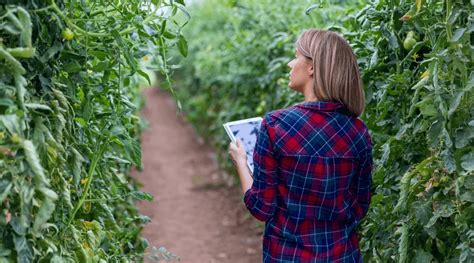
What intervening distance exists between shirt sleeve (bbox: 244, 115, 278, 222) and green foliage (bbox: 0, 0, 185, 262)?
564mm

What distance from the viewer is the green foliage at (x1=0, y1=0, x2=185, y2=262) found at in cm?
216

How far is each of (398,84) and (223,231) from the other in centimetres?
369

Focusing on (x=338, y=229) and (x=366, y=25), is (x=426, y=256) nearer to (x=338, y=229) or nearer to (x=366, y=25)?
(x=338, y=229)

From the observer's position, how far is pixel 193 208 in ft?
24.0

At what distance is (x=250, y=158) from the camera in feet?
10.9

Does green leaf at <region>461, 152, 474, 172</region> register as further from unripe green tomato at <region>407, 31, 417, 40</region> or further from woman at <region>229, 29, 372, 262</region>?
unripe green tomato at <region>407, 31, 417, 40</region>

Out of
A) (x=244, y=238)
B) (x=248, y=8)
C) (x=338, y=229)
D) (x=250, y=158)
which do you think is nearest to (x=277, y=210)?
(x=338, y=229)

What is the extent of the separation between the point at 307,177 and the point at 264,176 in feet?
0.52

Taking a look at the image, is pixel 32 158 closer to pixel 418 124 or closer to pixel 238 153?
pixel 238 153

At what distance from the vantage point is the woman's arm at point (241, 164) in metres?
2.94

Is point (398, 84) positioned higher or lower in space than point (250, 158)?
higher

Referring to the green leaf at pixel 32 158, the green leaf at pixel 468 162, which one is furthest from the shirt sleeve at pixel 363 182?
the green leaf at pixel 32 158

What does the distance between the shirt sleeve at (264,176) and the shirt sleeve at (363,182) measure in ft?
1.16

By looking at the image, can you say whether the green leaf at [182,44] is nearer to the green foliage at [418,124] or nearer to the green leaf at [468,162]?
the green foliage at [418,124]
